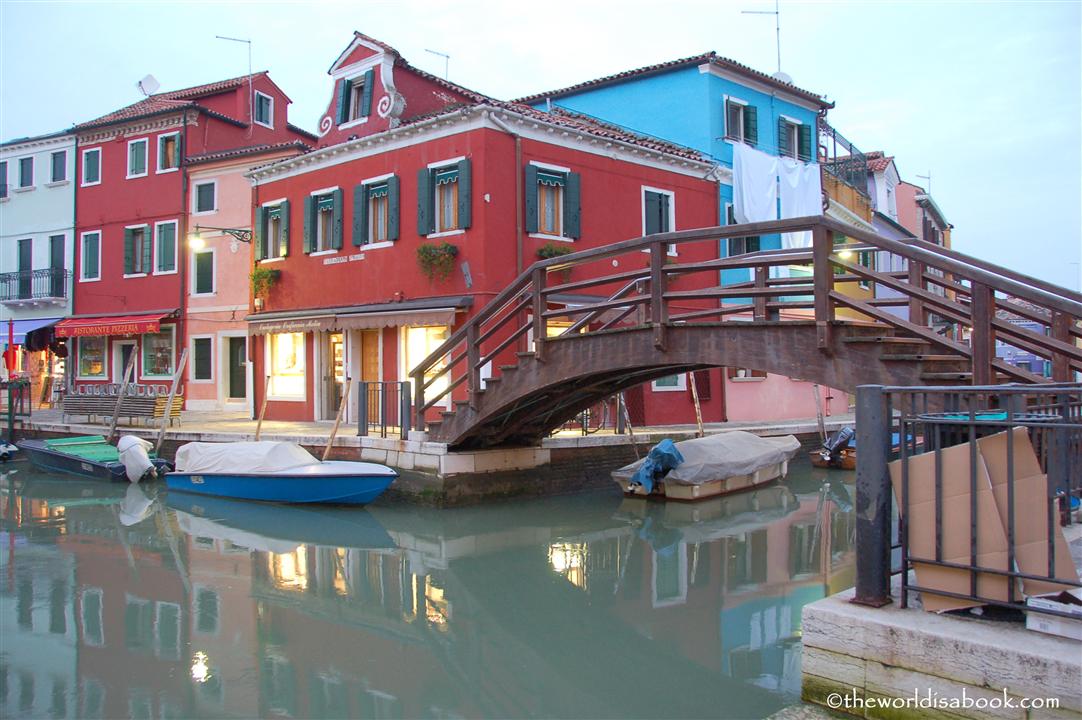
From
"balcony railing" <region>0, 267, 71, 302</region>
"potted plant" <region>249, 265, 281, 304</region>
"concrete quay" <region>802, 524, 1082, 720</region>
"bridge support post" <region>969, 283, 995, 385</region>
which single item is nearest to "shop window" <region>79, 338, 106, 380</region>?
"balcony railing" <region>0, 267, 71, 302</region>

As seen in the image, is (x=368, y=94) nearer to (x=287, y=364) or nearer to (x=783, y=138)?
(x=287, y=364)

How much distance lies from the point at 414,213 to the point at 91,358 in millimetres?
13069

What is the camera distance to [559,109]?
21.2m

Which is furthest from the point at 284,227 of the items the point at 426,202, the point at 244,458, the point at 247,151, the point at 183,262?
the point at 244,458

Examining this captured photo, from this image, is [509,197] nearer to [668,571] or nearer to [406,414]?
[406,414]

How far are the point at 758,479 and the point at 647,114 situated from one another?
31.7 feet

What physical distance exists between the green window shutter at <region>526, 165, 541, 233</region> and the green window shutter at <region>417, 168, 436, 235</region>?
1.79 m

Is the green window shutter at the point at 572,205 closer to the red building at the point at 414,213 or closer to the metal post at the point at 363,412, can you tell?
the red building at the point at 414,213

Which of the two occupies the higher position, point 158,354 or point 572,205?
point 572,205

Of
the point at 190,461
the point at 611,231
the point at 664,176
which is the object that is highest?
the point at 664,176

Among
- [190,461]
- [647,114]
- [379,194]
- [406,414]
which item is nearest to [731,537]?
[406,414]

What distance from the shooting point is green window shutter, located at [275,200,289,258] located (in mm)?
18945

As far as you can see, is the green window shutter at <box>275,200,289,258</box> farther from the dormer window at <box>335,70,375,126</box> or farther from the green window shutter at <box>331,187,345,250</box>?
the dormer window at <box>335,70,375,126</box>

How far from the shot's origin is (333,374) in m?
18.5
